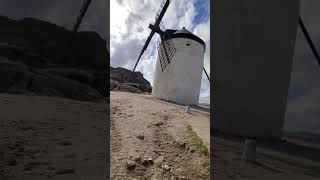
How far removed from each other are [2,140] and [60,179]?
313 cm

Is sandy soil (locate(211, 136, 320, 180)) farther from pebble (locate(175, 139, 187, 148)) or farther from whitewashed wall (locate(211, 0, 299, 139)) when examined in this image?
whitewashed wall (locate(211, 0, 299, 139))

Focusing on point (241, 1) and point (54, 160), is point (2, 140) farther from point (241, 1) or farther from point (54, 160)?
point (241, 1)

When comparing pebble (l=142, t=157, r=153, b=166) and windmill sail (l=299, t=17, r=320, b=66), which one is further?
windmill sail (l=299, t=17, r=320, b=66)

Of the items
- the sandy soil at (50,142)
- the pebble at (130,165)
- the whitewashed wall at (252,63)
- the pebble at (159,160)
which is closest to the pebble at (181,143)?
the pebble at (159,160)

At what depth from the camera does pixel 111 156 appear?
26.8ft

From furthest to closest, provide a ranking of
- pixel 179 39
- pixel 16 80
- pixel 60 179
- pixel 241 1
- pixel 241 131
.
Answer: pixel 179 39 → pixel 16 80 → pixel 241 131 → pixel 241 1 → pixel 60 179

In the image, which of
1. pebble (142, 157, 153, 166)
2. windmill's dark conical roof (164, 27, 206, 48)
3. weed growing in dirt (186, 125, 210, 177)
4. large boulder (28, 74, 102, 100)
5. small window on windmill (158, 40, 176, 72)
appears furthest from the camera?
windmill's dark conical roof (164, 27, 206, 48)

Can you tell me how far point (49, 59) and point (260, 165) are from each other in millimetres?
10261

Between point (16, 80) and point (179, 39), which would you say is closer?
point (16, 80)

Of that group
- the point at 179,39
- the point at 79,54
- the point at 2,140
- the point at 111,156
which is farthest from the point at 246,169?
the point at 179,39

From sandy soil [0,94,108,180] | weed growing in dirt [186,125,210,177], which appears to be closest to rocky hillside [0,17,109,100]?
sandy soil [0,94,108,180]

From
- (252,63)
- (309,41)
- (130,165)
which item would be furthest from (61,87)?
(309,41)

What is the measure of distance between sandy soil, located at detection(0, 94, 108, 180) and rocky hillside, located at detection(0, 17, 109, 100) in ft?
6.40

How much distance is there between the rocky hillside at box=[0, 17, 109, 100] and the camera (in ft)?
43.4
